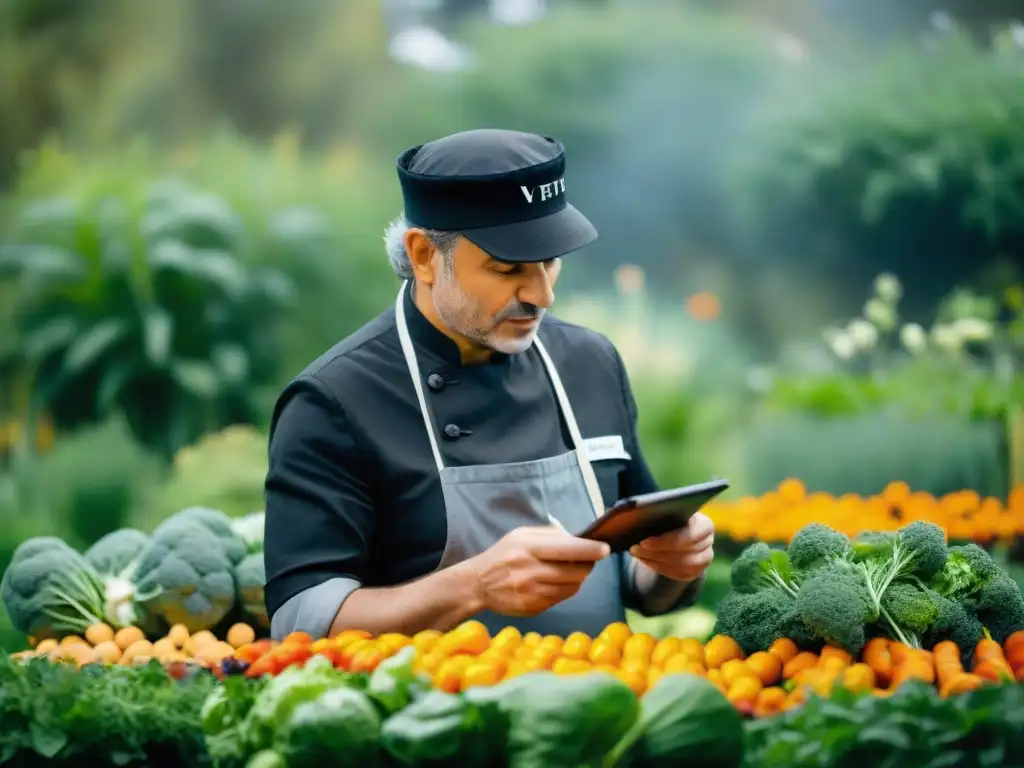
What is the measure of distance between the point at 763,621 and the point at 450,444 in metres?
0.73

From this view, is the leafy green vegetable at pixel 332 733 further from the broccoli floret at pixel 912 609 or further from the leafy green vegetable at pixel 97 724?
the broccoli floret at pixel 912 609

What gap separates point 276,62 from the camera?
8867mm

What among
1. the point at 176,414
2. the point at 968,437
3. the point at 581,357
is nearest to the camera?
the point at 581,357

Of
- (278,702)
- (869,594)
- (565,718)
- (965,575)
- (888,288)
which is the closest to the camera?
(565,718)

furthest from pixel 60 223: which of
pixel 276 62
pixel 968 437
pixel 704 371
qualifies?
pixel 968 437

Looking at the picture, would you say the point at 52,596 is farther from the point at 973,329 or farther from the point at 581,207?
the point at 581,207

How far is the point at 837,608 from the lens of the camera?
2.32 metres

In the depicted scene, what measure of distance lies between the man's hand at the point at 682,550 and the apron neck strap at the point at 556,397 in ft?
0.63

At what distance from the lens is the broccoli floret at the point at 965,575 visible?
249cm

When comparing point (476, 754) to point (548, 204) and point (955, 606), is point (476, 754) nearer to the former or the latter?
point (955, 606)

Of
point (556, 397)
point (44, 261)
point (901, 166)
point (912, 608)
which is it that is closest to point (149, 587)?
point (556, 397)

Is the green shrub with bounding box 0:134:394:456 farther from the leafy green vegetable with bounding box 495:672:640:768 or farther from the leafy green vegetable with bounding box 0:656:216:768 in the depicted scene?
the leafy green vegetable with bounding box 495:672:640:768

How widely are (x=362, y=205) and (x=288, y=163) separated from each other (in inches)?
19.7

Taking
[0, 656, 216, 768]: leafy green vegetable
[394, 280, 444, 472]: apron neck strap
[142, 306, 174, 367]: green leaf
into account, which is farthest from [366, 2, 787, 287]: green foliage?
[0, 656, 216, 768]: leafy green vegetable
